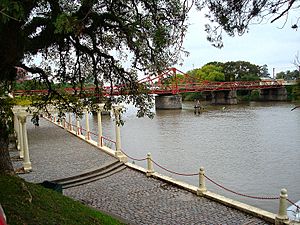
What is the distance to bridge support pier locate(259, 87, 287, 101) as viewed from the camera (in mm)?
68938

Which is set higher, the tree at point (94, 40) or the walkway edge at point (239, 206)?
the tree at point (94, 40)

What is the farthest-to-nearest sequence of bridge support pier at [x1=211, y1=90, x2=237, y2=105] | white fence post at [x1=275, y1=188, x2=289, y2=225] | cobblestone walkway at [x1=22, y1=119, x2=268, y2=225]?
bridge support pier at [x1=211, y1=90, x2=237, y2=105] < cobblestone walkway at [x1=22, y1=119, x2=268, y2=225] < white fence post at [x1=275, y1=188, x2=289, y2=225]

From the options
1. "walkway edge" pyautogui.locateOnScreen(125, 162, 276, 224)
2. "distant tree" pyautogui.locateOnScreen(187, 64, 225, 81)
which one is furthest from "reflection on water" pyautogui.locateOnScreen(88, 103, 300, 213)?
"distant tree" pyautogui.locateOnScreen(187, 64, 225, 81)

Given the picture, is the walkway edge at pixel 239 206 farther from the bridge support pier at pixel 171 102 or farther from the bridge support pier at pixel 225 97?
the bridge support pier at pixel 225 97

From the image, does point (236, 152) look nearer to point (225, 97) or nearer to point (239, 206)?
point (239, 206)

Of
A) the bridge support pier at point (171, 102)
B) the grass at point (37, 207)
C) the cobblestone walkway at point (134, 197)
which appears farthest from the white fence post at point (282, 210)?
the bridge support pier at point (171, 102)

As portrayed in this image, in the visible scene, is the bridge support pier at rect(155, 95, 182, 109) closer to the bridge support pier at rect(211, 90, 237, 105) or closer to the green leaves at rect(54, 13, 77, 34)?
the bridge support pier at rect(211, 90, 237, 105)

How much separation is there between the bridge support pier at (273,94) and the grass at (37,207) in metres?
67.9

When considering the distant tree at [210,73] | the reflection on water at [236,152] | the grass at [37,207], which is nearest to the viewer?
the grass at [37,207]

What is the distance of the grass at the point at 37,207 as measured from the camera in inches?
217

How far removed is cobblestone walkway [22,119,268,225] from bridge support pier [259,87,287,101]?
60405 millimetres

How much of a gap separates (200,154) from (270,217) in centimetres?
1169

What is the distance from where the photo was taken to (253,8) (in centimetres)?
465

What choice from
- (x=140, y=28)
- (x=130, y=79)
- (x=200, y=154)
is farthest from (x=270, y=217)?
(x=200, y=154)
